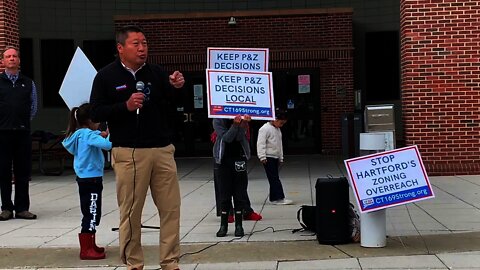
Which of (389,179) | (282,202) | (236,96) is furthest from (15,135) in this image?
(389,179)

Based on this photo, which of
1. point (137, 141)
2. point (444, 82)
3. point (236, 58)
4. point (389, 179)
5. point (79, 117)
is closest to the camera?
point (137, 141)

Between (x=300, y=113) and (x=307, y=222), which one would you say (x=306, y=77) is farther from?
(x=307, y=222)

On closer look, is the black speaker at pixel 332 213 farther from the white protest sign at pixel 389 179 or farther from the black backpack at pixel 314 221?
the white protest sign at pixel 389 179

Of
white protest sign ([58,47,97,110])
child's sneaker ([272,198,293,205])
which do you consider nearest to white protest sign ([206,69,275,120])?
white protest sign ([58,47,97,110])

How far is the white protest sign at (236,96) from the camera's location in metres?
6.22

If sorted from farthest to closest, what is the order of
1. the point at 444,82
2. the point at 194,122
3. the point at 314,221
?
the point at 194,122, the point at 444,82, the point at 314,221

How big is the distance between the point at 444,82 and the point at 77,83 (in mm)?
7308

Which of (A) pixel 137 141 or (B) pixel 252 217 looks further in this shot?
(B) pixel 252 217

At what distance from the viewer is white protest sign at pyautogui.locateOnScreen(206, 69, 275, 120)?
622cm

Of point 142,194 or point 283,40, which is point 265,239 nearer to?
point 142,194

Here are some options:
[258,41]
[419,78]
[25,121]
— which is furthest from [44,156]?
[419,78]

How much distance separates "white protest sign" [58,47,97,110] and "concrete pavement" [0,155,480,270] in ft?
5.61

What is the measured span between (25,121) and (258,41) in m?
9.84

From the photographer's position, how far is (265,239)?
21.4 feet
